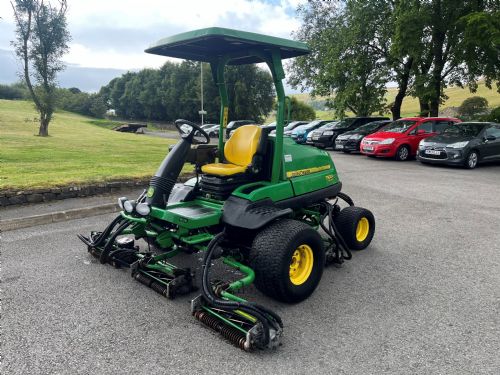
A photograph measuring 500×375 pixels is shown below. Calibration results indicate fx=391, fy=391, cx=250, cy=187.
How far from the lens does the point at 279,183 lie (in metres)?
4.27

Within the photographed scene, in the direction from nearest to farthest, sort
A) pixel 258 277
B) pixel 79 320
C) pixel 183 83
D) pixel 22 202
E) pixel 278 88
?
pixel 79 320, pixel 258 277, pixel 278 88, pixel 22 202, pixel 183 83

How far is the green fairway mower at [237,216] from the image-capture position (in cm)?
330

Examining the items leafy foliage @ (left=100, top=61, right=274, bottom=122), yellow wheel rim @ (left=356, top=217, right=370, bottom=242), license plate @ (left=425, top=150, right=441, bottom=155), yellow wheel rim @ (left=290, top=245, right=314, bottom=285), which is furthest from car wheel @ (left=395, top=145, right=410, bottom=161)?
leafy foliage @ (left=100, top=61, right=274, bottom=122)

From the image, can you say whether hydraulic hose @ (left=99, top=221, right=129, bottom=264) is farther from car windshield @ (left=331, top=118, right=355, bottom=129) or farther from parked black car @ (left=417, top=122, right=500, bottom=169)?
car windshield @ (left=331, top=118, right=355, bottom=129)

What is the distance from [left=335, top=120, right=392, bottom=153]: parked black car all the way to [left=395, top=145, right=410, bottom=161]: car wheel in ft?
7.43

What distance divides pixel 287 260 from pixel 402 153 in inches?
502

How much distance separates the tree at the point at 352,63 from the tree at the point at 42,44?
13.5 m

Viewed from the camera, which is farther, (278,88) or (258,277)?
(278,88)

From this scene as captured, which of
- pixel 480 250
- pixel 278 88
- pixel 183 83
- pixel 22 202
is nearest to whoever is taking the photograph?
pixel 278 88

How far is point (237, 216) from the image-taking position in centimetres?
376

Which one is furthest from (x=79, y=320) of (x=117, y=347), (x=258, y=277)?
(x=258, y=277)

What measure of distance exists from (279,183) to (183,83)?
59.5 meters

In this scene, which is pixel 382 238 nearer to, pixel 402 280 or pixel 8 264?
pixel 402 280

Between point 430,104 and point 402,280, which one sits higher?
point 430,104
